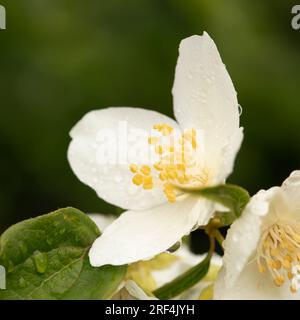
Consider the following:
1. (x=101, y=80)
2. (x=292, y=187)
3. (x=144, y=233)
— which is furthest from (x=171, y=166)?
(x=101, y=80)

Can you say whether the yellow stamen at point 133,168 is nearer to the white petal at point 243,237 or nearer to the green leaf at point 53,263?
the green leaf at point 53,263

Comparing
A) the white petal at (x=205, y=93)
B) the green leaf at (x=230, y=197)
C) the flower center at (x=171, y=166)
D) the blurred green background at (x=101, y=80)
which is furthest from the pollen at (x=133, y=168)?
Result: the blurred green background at (x=101, y=80)

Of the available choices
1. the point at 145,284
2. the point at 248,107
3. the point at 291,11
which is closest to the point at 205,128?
the point at 145,284

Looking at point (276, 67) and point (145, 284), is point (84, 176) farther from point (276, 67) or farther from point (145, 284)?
point (276, 67)

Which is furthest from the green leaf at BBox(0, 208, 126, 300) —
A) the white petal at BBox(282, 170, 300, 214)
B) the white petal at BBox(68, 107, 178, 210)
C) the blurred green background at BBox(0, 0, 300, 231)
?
the blurred green background at BBox(0, 0, 300, 231)

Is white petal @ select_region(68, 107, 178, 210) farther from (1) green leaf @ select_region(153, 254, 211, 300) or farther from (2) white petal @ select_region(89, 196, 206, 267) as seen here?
(1) green leaf @ select_region(153, 254, 211, 300)
